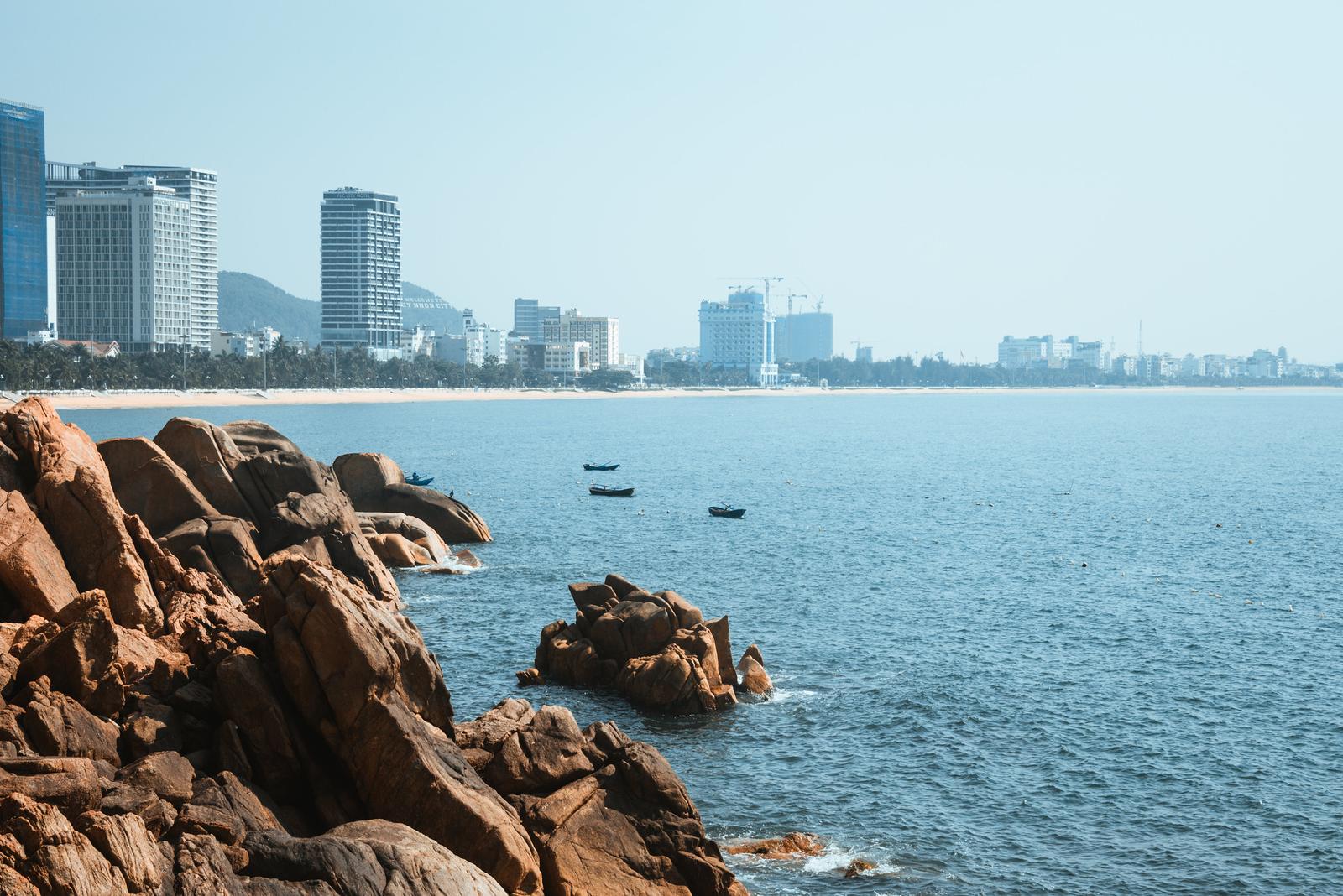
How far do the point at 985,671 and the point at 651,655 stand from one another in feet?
43.2

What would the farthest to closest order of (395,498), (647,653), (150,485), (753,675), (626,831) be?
(395,498)
(150,485)
(753,675)
(647,653)
(626,831)

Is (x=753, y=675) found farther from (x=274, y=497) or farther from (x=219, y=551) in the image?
(x=274, y=497)

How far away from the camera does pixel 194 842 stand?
65.8 ft

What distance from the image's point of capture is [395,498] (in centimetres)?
7444

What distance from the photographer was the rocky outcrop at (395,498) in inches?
2926

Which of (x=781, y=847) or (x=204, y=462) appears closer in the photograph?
(x=781, y=847)

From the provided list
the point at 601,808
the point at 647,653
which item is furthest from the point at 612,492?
the point at 601,808

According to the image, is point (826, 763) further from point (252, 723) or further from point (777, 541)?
point (777, 541)

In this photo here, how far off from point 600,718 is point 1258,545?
57666 millimetres

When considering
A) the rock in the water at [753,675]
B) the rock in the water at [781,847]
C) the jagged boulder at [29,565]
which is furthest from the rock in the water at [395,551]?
the rock in the water at [781,847]

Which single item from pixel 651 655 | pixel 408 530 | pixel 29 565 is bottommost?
pixel 651 655

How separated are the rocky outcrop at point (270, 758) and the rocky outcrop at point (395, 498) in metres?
41.2

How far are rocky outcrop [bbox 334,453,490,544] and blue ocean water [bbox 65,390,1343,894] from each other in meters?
2.44

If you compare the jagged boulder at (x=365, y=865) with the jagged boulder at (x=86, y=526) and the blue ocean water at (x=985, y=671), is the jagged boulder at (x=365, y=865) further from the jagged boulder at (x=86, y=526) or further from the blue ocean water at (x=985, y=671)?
the jagged boulder at (x=86, y=526)
